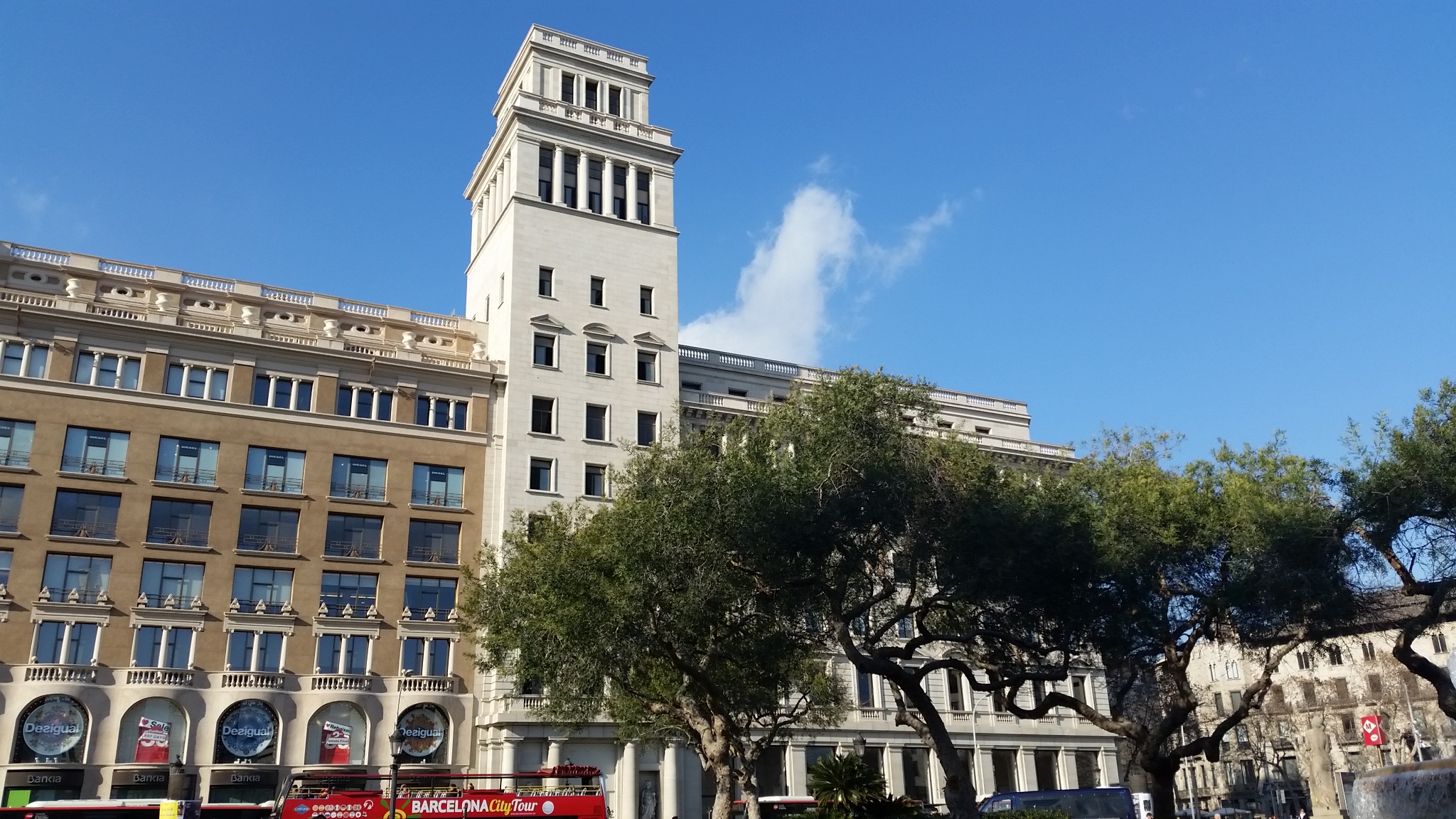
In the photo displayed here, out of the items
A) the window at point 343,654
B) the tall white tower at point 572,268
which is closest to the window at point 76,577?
the window at point 343,654

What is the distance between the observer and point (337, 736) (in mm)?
48219

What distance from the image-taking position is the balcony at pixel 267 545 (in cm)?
4934

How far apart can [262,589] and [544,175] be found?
25.9m

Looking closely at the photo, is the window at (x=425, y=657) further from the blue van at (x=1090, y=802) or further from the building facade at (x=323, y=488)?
the blue van at (x=1090, y=802)

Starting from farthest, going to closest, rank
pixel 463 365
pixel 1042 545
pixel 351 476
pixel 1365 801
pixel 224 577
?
pixel 463 365, pixel 351 476, pixel 224 577, pixel 1042 545, pixel 1365 801

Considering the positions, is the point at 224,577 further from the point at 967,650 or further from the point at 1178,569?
the point at 1178,569

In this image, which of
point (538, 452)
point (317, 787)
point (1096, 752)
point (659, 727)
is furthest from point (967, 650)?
point (1096, 752)

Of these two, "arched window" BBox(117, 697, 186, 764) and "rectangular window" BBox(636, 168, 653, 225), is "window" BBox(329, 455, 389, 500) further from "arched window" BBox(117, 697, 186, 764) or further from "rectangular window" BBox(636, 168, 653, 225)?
"rectangular window" BBox(636, 168, 653, 225)

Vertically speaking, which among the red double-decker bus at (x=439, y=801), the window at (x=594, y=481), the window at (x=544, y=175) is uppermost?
the window at (x=544, y=175)

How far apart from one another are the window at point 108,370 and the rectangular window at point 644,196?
87.0ft

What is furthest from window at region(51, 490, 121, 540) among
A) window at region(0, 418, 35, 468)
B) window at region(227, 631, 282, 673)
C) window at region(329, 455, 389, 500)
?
window at region(329, 455, 389, 500)

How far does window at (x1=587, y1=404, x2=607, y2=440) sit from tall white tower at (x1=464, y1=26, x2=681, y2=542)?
0.07m

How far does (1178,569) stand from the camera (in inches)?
1473

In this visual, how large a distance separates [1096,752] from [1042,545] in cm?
3957
